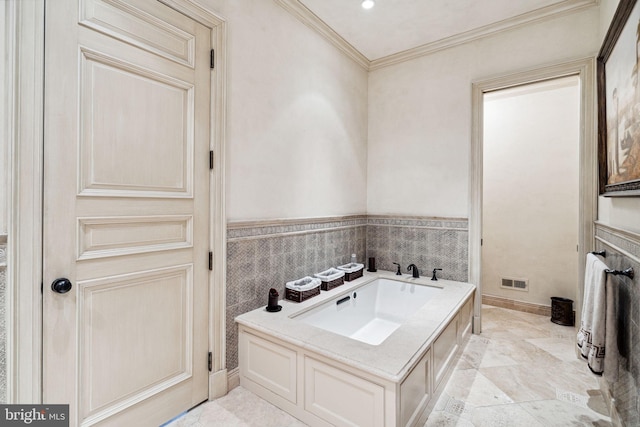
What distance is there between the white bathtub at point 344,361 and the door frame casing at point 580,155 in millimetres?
584

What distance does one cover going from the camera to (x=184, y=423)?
1.70 m

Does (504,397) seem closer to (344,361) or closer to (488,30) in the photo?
(344,361)

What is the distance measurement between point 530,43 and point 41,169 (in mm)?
3607

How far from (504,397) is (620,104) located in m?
1.85

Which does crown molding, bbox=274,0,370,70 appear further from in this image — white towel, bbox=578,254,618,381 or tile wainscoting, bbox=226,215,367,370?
white towel, bbox=578,254,618,381

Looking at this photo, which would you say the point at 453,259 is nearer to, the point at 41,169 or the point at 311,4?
the point at 311,4

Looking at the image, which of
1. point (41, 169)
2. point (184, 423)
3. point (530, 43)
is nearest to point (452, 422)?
point (184, 423)

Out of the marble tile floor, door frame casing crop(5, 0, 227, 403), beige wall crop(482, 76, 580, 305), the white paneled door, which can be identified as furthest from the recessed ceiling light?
the marble tile floor

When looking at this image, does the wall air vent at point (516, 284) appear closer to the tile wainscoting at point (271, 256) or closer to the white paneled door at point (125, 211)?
the tile wainscoting at point (271, 256)

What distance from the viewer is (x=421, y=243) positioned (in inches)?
127

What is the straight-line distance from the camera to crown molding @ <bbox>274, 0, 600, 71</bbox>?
8.02ft

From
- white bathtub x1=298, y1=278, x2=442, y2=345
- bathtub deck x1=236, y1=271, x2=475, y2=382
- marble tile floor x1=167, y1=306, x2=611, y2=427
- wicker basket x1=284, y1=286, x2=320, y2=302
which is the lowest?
marble tile floor x1=167, y1=306, x2=611, y2=427

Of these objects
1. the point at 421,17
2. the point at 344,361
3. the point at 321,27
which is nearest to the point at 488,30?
the point at 421,17

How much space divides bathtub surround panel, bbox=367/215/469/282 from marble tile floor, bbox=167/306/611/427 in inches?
30.3
